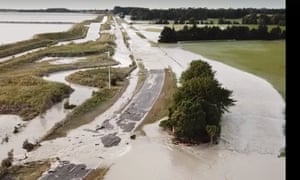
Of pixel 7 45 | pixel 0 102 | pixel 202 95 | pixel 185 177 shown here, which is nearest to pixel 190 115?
pixel 202 95

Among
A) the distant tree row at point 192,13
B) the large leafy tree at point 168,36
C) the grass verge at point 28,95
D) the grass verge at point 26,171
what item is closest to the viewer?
the grass verge at point 26,171

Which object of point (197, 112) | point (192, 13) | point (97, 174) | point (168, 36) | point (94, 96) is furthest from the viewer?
point (192, 13)

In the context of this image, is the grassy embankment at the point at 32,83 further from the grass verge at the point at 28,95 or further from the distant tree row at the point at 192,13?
the distant tree row at the point at 192,13

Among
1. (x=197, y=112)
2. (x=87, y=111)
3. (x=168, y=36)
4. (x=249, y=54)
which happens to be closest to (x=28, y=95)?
(x=87, y=111)

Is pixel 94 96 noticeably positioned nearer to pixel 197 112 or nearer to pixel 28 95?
pixel 28 95

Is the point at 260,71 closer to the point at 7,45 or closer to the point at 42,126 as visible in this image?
the point at 42,126

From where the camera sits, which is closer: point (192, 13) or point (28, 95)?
point (28, 95)

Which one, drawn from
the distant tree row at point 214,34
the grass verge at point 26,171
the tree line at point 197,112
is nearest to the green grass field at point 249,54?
the distant tree row at point 214,34
